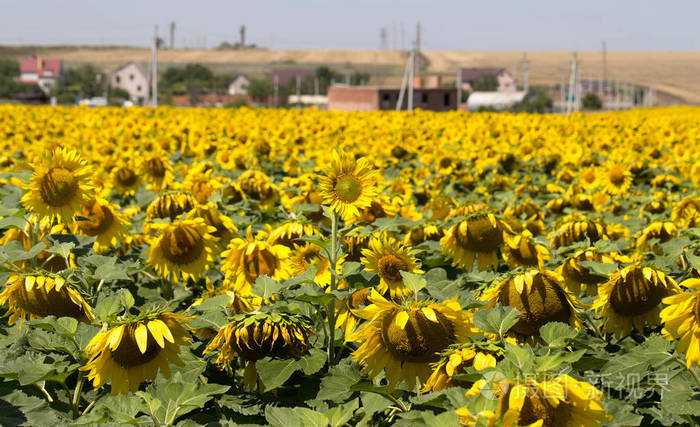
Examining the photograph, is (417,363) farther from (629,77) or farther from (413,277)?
(629,77)

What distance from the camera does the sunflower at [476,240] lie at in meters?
3.49

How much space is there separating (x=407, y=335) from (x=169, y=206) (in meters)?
2.44

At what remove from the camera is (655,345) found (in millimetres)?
2352

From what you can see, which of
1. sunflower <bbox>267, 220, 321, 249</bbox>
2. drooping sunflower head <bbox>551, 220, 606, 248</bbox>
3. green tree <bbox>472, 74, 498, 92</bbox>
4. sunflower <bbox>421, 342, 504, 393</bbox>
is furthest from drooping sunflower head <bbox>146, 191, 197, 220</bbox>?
green tree <bbox>472, 74, 498, 92</bbox>

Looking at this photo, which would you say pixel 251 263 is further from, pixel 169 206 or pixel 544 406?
pixel 544 406

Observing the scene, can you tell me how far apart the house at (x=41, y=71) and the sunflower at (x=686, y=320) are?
141 meters

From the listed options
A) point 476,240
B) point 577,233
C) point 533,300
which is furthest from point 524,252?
point 533,300

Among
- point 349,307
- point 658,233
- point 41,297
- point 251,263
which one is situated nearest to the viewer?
point 41,297

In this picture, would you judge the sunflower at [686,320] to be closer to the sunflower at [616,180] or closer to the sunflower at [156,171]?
the sunflower at [156,171]

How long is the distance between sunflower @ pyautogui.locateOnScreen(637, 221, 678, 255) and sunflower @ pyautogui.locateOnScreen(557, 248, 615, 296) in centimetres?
118

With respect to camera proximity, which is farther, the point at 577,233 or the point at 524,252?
the point at 577,233

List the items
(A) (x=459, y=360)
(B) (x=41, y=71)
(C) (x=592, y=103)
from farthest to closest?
(B) (x=41, y=71), (C) (x=592, y=103), (A) (x=459, y=360)

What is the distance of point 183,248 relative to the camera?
142 inches

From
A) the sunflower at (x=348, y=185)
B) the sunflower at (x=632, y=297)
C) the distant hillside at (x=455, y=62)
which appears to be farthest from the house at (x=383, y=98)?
the distant hillside at (x=455, y=62)
